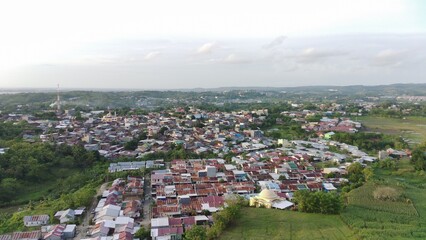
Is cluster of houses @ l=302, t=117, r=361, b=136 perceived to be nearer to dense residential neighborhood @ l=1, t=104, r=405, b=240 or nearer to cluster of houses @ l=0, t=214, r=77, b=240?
dense residential neighborhood @ l=1, t=104, r=405, b=240

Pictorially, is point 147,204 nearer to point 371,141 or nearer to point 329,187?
point 329,187

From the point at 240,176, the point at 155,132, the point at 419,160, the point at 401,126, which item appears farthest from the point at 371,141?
the point at 155,132

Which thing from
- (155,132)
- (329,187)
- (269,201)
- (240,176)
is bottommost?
(329,187)

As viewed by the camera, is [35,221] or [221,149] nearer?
[35,221]

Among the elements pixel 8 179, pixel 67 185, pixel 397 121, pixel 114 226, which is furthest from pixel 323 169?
pixel 397 121

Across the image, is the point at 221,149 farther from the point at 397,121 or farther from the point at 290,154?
the point at 397,121

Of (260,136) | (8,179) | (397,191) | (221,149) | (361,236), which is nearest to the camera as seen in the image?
(361,236)
